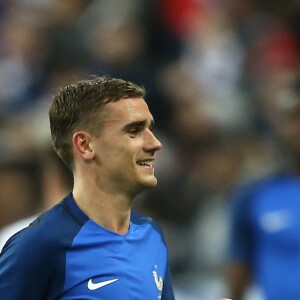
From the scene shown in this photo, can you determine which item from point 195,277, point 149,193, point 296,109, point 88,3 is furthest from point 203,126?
point 296,109

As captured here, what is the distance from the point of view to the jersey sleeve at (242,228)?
4930 millimetres

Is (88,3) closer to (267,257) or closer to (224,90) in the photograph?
(224,90)

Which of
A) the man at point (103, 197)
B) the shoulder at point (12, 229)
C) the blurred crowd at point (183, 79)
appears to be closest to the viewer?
the man at point (103, 197)

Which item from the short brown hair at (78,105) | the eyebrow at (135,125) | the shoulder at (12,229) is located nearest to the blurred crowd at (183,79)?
the shoulder at (12,229)

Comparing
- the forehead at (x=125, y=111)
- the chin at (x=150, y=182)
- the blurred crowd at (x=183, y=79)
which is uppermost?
the blurred crowd at (x=183, y=79)

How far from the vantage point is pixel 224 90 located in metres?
7.73

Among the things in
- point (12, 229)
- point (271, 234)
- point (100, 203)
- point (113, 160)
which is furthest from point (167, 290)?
point (12, 229)

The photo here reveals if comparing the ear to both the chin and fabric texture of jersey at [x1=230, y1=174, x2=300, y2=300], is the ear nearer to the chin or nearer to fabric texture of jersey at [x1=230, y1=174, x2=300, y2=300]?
the chin

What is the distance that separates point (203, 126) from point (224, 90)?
0.59 m

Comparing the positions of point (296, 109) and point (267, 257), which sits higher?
point (296, 109)

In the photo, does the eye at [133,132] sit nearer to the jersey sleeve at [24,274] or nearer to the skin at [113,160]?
the skin at [113,160]

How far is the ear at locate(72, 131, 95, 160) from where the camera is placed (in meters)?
3.31

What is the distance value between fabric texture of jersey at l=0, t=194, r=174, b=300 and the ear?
0.17 metres

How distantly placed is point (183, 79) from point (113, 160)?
14.5ft
